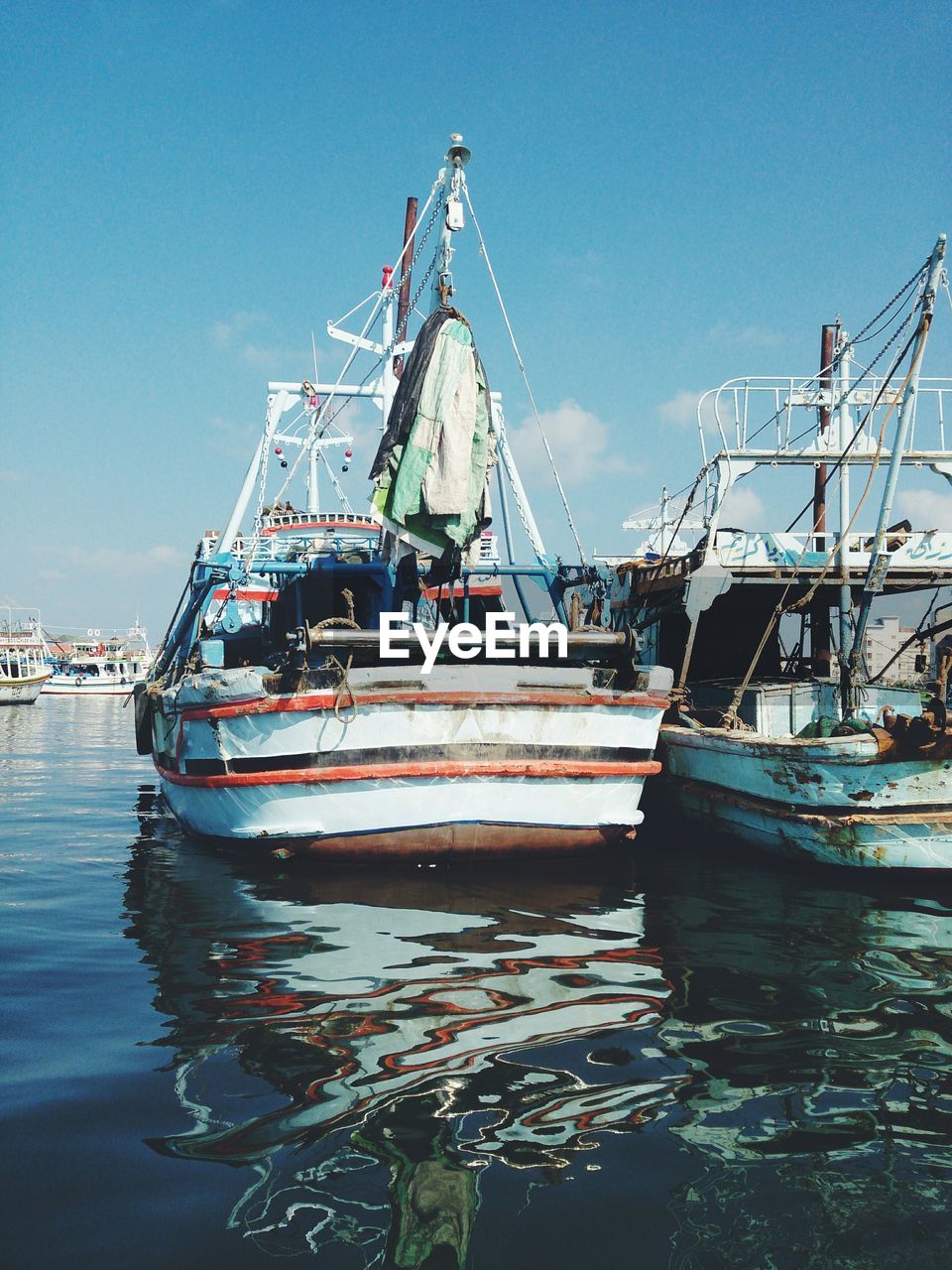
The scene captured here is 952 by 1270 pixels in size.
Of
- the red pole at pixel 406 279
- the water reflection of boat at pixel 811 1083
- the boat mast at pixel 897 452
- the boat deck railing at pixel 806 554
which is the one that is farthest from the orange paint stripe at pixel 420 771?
the red pole at pixel 406 279

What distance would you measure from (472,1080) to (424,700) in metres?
4.49

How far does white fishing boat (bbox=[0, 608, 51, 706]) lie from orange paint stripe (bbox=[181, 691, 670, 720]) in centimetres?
6199

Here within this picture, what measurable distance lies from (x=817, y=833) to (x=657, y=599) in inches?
296

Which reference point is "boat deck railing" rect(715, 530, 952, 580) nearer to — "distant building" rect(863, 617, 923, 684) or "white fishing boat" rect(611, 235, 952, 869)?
"white fishing boat" rect(611, 235, 952, 869)

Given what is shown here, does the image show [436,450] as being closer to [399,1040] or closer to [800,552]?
[399,1040]

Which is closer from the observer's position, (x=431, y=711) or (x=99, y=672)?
(x=431, y=711)

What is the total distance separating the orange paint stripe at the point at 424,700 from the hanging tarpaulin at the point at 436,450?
75.0 inches

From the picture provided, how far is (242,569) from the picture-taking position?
11594 mm

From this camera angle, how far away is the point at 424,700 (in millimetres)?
8641

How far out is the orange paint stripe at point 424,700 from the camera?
859 centimetres

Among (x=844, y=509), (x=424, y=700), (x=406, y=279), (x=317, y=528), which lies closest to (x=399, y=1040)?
(x=424, y=700)

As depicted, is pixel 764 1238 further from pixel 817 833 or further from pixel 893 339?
pixel 893 339

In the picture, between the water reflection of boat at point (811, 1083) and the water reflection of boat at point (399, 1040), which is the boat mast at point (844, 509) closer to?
the water reflection of boat at point (811, 1083)

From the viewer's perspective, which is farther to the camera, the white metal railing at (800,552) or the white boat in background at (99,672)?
the white boat in background at (99,672)
